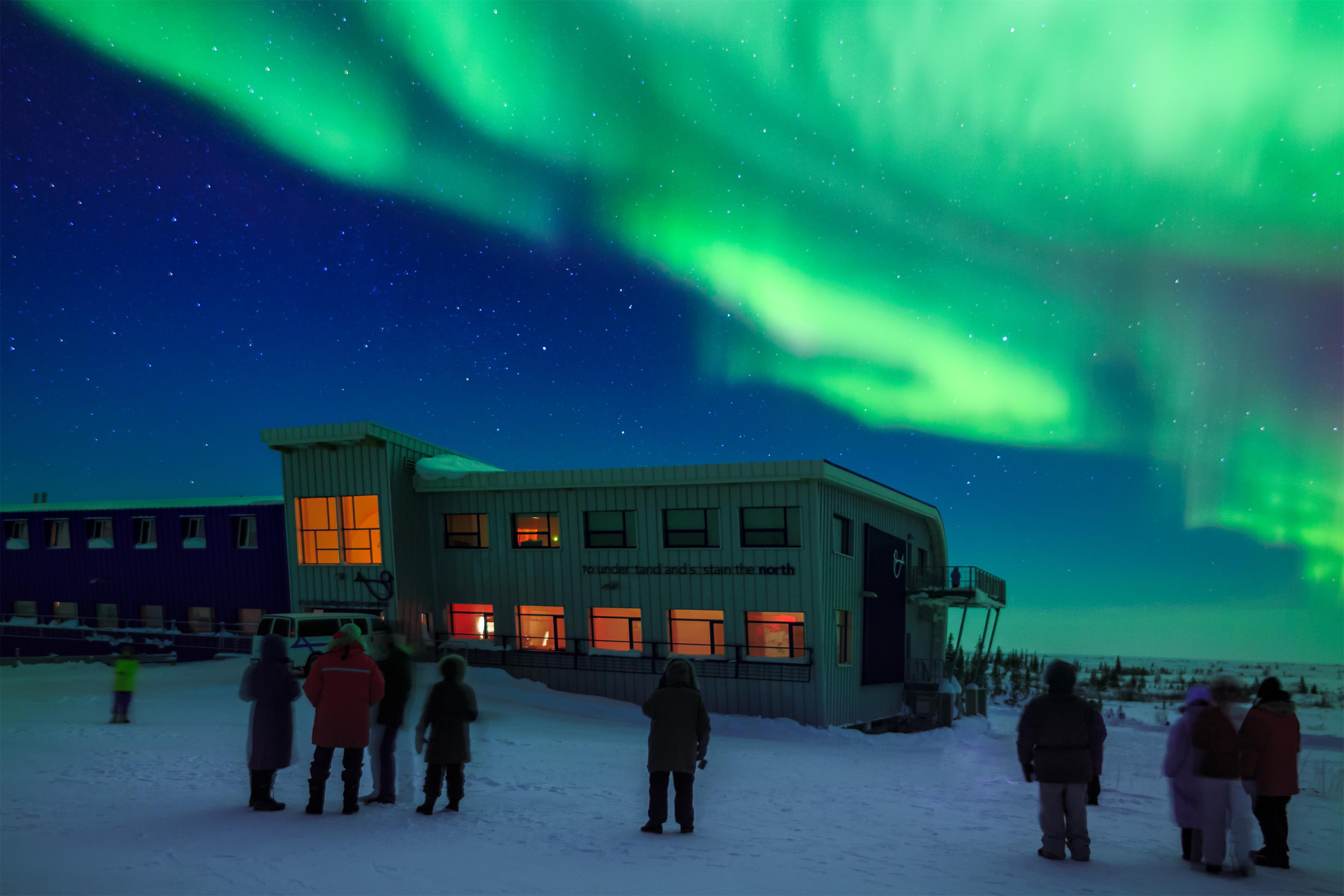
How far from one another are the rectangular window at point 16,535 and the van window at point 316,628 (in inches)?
876

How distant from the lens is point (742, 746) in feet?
59.1

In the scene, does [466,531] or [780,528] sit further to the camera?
[466,531]

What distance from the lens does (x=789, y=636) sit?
24.8 metres

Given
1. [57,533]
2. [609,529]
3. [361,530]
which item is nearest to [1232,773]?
[609,529]

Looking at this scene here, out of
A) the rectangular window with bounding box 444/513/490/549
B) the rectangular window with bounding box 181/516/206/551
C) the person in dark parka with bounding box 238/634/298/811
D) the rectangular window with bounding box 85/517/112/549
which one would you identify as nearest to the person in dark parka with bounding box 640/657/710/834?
the person in dark parka with bounding box 238/634/298/811

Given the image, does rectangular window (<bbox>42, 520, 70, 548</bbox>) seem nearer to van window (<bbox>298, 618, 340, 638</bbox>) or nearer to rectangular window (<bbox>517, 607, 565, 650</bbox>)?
van window (<bbox>298, 618, 340, 638</bbox>)

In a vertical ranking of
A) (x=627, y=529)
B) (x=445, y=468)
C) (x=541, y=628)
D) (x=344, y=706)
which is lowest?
(x=541, y=628)

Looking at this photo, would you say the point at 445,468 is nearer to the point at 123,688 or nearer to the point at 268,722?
the point at 123,688

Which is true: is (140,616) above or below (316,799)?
below

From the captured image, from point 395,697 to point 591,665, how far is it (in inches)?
733

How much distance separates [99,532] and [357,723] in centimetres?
3470

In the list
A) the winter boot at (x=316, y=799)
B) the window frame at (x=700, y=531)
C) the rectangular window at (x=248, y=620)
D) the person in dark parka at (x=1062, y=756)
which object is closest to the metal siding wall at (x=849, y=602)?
the window frame at (x=700, y=531)

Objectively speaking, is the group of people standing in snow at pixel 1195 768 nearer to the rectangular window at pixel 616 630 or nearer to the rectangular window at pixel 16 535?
the rectangular window at pixel 616 630

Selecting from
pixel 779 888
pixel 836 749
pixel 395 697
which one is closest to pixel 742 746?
pixel 836 749
